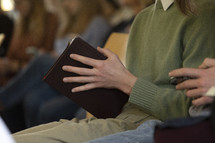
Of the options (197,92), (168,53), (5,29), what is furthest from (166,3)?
(5,29)

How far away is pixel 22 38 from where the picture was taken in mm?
3420

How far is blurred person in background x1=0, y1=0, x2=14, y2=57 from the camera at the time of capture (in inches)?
137

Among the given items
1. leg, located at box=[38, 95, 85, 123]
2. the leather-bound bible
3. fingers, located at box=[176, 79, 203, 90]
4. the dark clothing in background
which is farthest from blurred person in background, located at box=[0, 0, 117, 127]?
fingers, located at box=[176, 79, 203, 90]

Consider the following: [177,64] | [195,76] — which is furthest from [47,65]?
[195,76]

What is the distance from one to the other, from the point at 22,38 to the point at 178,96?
243 centimetres

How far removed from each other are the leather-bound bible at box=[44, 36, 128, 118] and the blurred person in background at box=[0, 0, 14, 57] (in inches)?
91.0

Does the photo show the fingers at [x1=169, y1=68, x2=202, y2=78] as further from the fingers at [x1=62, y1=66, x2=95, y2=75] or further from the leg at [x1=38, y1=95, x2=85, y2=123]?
the leg at [x1=38, y1=95, x2=85, y2=123]

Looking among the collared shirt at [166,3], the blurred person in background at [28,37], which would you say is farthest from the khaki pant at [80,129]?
the blurred person in background at [28,37]

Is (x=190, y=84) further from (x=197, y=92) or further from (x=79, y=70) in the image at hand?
(x=79, y=70)

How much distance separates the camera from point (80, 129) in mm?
1130

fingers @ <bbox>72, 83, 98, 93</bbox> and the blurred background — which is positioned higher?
fingers @ <bbox>72, 83, 98, 93</bbox>

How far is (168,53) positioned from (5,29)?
2.60 m

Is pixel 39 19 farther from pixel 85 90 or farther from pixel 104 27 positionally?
pixel 85 90

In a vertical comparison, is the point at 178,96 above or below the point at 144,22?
below
